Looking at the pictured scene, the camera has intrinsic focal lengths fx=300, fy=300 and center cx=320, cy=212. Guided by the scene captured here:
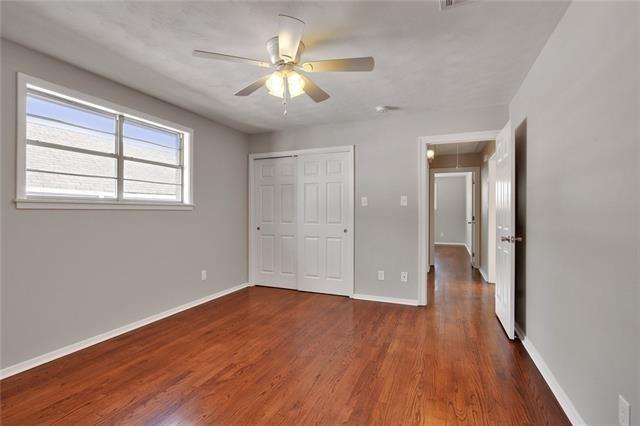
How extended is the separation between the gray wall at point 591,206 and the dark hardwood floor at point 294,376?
16.6 inches

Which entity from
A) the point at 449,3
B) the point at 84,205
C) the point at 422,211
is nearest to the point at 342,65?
the point at 449,3

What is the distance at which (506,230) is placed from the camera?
285 cm

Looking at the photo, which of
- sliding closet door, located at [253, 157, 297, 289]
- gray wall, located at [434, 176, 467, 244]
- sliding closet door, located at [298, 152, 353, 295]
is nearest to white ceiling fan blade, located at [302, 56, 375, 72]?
sliding closet door, located at [298, 152, 353, 295]

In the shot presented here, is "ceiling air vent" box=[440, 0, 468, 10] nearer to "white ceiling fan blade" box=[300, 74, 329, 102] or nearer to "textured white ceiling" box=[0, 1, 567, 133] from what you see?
"textured white ceiling" box=[0, 1, 567, 133]

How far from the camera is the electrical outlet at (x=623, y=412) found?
1.19 m

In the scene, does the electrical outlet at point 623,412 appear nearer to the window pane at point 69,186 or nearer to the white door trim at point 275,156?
the white door trim at point 275,156

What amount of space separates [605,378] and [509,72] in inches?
91.9

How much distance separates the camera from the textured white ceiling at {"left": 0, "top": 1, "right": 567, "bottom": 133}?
179 cm

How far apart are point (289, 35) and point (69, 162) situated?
219 cm

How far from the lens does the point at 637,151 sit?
3.76 feet

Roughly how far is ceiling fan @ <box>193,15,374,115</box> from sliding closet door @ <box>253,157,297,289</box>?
230 cm

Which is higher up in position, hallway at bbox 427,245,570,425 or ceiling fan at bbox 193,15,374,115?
ceiling fan at bbox 193,15,374,115

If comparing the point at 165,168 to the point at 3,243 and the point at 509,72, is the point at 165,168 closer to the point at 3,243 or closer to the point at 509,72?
the point at 3,243

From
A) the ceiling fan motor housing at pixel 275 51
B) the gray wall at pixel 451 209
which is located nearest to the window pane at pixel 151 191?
the ceiling fan motor housing at pixel 275 51
